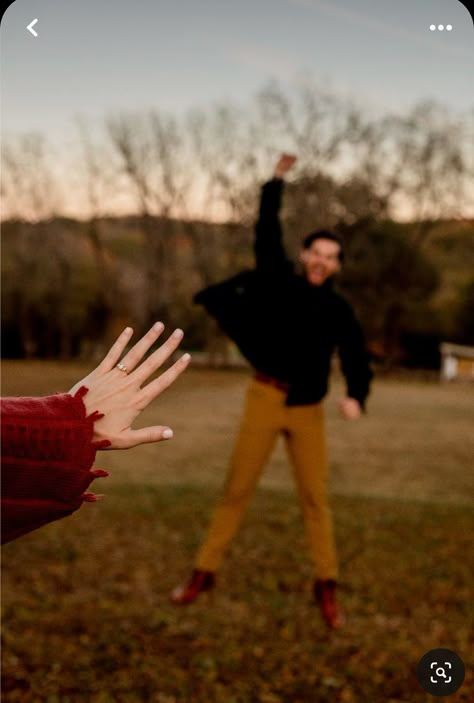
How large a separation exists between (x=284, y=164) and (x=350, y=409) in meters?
1.08

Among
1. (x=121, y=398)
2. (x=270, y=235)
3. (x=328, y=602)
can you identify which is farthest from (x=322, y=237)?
(x=121, y=398)

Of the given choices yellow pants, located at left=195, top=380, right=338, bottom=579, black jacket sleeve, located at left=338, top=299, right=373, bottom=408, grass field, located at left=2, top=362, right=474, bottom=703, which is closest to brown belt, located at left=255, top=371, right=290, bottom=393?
yellow pants, located at left=195, top=380, right=338, bottom=579

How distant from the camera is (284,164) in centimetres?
328

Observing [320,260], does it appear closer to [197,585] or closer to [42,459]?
[197,585]

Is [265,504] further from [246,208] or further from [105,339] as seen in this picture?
[105,339]

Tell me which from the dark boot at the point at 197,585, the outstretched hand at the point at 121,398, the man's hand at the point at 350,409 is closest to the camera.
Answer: the outstretched hand at the point at 121,398

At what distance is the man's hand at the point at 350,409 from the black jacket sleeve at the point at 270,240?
653 millimetres

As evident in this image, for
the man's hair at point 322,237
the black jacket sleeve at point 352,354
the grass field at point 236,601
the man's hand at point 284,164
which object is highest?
the man's hand at point 284,164

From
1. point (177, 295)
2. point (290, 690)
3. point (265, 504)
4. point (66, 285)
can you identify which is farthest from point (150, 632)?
point (66, 285)

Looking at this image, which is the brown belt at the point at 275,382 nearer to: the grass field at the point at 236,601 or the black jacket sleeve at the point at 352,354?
the black jacket sleeve at the point at 352,354

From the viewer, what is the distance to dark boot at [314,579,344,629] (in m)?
3.88

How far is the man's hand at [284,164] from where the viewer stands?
323cm

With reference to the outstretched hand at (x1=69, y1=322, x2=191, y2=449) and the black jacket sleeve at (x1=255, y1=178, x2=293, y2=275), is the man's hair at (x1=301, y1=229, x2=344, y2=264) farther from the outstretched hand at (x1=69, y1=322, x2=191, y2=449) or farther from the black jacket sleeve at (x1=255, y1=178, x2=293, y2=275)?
the outstretched hand at (x1=69, y1=322, x2=191, y2=449)

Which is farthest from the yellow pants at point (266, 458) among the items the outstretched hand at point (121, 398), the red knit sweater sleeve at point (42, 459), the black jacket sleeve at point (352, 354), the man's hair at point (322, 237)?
the red knit sweater sleeve at point (42, 459)
